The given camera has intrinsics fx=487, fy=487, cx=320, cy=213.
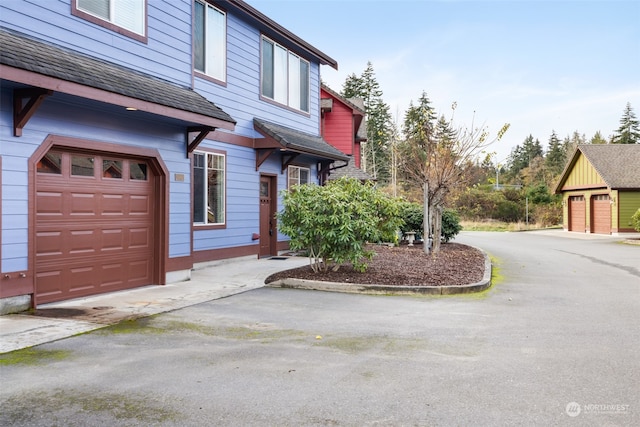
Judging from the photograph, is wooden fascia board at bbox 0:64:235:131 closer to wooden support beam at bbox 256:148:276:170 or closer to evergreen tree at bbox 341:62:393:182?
wooden support beam at bbox 256:148:276:170

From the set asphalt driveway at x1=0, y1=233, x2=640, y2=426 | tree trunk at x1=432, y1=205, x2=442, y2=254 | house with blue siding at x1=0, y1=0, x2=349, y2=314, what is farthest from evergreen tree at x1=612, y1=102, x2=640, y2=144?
asphalt driveway at x1=0, y1=233, x2=640, y2=426

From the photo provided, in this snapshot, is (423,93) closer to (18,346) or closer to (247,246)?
(247,246)

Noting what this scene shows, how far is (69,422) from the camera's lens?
3.52m

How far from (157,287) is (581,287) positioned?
874cm

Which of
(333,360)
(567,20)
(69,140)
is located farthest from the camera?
(567,20)

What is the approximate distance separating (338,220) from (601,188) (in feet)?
88.7

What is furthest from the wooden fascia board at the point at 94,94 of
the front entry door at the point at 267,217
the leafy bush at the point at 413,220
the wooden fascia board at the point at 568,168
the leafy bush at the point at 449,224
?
the wooden fascia board at the point at 568,168

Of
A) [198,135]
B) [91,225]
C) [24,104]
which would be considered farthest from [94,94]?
[198,135]

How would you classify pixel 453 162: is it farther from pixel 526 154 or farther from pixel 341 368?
pixel 526 154

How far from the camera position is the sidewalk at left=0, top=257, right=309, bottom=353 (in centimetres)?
584

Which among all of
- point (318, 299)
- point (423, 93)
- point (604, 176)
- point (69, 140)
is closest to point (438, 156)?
point (318, 299)

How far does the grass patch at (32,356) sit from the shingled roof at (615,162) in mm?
30998

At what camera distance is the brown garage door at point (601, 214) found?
30.0 meters

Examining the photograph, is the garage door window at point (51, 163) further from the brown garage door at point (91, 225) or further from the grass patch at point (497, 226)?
the grass patch at point (497, 226)
